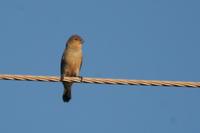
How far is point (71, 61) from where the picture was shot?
12.7 meters

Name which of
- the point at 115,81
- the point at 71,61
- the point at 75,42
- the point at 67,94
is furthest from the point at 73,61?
the point at 115,81

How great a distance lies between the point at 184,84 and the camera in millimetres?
8281

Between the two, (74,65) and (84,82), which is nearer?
(84,82)

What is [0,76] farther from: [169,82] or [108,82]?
[169,82]

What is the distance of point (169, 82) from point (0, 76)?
7.73 ft

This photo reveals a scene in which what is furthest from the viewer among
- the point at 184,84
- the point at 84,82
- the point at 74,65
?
the point at 74,65

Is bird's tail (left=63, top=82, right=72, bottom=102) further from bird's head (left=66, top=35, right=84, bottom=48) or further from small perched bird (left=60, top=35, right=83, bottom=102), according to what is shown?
bird's head (left=66, top=35, right=84, bottom=48)

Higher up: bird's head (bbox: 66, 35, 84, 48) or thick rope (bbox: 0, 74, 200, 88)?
bird's head (bbox: 66, 35, 84, 48)

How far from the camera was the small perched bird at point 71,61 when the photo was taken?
1268 cm

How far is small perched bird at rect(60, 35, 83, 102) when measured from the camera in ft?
41.6

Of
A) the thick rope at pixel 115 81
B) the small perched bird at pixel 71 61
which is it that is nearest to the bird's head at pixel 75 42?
the small perched bird at pixel 71 61

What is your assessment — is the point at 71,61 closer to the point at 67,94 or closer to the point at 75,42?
the point at 75,42

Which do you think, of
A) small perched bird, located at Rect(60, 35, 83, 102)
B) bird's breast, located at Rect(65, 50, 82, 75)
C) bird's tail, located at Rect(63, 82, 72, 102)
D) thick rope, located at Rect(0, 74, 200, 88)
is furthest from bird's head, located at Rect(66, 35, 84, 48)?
thick rope, located at Rect(0, 74, 200, 88)

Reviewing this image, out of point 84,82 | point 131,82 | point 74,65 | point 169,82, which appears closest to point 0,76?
point 84,82
